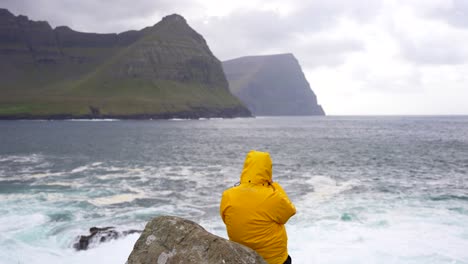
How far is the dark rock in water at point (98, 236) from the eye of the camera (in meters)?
13.8

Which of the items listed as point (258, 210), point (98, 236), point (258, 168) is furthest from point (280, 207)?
point (98, 236)

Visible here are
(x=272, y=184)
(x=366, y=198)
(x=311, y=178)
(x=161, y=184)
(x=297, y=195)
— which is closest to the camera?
(x=272, y=184)

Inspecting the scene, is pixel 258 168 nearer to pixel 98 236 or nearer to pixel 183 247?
pixel 183 247

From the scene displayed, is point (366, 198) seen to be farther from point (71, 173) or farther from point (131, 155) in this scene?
point (131, 155)

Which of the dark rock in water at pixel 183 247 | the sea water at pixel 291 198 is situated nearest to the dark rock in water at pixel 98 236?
the sea water at pixel 291 198

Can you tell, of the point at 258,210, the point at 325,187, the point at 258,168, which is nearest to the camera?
the point at 258,168

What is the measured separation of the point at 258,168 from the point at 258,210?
593 mm

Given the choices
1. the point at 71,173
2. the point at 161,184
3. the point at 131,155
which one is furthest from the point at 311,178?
the point at 131,155

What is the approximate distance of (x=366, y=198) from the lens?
854 inches

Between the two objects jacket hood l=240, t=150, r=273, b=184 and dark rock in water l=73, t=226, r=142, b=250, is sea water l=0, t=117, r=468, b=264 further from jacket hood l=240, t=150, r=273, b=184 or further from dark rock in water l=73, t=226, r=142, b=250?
jacket hood l=240, t=150, r=273, b=184

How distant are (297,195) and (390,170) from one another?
14.5 metres

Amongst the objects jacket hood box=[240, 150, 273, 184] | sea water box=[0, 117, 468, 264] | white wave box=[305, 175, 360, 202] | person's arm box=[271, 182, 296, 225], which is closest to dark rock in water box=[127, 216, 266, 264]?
person's arm box=[271, 182, 296, 225]

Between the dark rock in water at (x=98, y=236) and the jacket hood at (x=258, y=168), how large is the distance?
31.7 feet

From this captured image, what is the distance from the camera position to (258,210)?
19.0 ft
